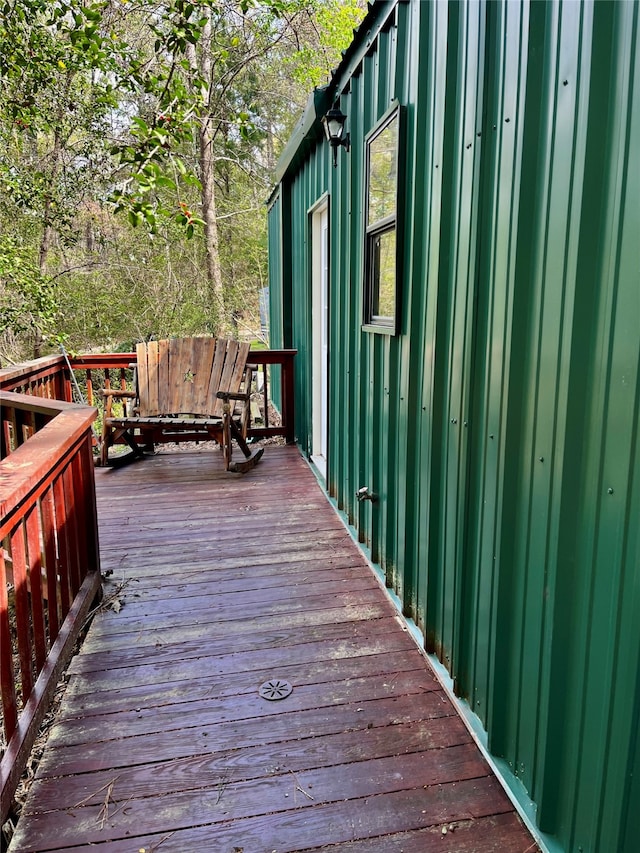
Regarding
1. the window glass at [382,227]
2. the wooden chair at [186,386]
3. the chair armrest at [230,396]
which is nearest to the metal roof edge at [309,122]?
the window glass at [382,227]

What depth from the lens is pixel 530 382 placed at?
4.60 feet

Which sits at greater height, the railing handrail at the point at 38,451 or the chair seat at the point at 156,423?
the railing handrail at the point at 38,451

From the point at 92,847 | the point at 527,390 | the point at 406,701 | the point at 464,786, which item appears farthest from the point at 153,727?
the point at 527,390

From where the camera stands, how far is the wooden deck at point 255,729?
4.82 feet

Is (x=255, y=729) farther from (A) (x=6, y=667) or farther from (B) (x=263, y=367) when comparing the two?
(B) (x=263, y=367)

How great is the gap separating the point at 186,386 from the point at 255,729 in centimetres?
374

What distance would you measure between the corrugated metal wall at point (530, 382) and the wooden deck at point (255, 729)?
0.18 metres

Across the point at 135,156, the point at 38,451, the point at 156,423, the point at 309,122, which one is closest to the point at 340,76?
the point at 309,122

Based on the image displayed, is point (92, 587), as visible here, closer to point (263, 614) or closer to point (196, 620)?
point (196, 620)

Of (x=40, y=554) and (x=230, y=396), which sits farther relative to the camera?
(x=230, y=396)

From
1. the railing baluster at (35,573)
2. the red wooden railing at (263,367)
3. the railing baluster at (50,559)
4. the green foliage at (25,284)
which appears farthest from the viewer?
the red wooden railing at (263,367)

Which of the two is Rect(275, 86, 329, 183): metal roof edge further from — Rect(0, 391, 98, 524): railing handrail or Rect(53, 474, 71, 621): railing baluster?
Rect(53, 474, 71, 621): railing baluster

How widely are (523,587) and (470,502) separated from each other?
14.0 inches

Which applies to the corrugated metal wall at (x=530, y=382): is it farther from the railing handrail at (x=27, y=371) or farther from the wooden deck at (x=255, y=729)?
the railing handrail at (x=27, y=371)
